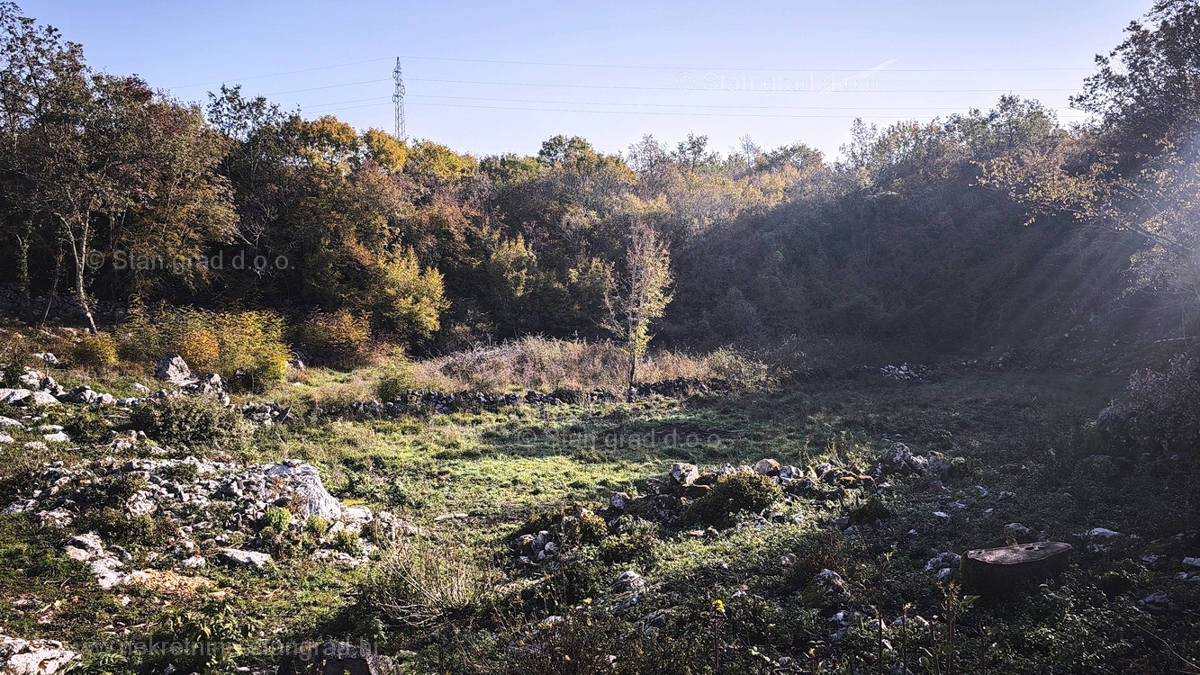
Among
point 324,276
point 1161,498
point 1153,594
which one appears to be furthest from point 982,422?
point 324,276

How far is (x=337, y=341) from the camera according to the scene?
22.0m

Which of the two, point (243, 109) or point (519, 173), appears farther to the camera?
point (519, 173)

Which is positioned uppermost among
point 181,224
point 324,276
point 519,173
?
point 519,173

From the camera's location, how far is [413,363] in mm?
22516

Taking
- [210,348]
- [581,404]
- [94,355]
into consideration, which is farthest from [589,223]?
[94,355]

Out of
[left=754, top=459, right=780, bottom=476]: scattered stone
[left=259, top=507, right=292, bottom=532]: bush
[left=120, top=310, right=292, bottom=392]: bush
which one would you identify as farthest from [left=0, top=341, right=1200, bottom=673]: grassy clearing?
[left=120, top=310, right=292, bottom=392]: bush

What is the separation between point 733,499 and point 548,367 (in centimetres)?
1270

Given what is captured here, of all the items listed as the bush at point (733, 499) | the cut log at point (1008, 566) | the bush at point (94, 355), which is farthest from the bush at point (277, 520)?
the bush at point (94, 355)

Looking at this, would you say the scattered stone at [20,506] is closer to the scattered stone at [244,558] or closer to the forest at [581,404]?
the forest at [581,404]

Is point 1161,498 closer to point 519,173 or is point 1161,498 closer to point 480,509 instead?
point 480,509

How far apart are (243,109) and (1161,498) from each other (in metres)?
32.7

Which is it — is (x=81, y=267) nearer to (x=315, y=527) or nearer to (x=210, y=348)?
(x=210, y=348)

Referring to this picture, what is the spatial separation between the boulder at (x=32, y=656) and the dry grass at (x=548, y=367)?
12492 mm

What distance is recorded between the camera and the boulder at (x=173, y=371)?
1520 centimetres
